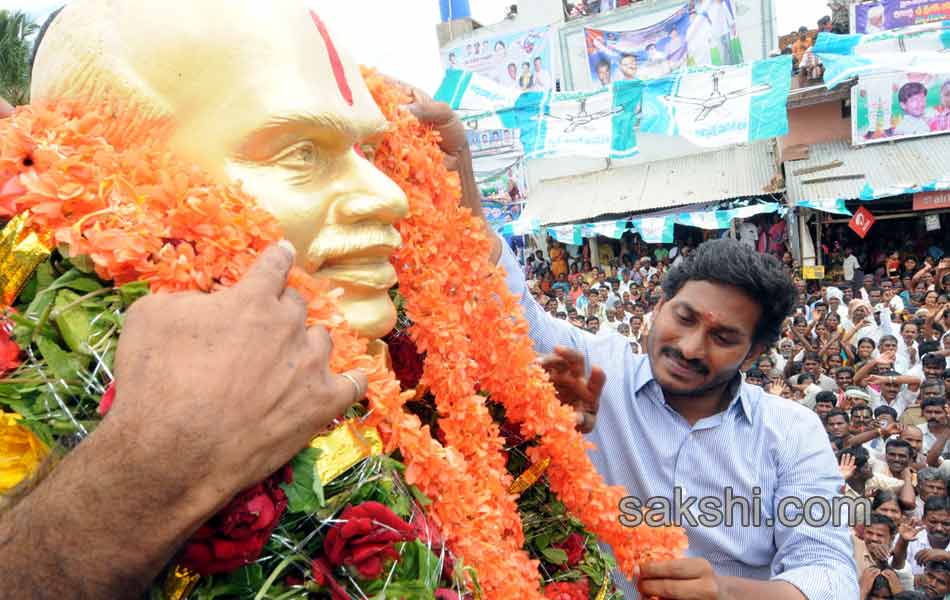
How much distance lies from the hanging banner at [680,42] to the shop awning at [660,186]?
2.57 meters

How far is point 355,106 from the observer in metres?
1.69

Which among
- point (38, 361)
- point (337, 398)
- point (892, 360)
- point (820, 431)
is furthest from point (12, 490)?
point (892, 360)

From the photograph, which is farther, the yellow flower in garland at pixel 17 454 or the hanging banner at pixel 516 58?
the hanging banner at pixel 516 58

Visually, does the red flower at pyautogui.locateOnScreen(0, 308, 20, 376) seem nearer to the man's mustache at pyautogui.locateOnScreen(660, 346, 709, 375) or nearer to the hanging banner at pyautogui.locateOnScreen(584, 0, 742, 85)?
the man's mustache at pyautogui.locateOnScreen(660, 346, 709, 375)

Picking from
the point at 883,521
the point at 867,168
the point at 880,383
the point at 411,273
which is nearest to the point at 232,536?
the point at 411,273

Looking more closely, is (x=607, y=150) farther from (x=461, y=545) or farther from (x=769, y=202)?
(x=461, y=545)

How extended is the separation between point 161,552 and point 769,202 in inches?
704

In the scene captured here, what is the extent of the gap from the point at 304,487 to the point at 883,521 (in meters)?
4.75

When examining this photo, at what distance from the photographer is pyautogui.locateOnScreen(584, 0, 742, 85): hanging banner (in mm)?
19234

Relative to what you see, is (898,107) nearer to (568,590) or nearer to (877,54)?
(877,54)

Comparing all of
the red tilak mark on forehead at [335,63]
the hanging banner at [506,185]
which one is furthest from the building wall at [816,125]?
the red tilak mark on forehead at [335,63]

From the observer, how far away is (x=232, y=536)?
115 cm

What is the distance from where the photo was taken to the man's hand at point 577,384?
2578 millimetres

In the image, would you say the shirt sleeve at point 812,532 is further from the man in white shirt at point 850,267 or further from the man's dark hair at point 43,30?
the man in white shirt at point 850,267
